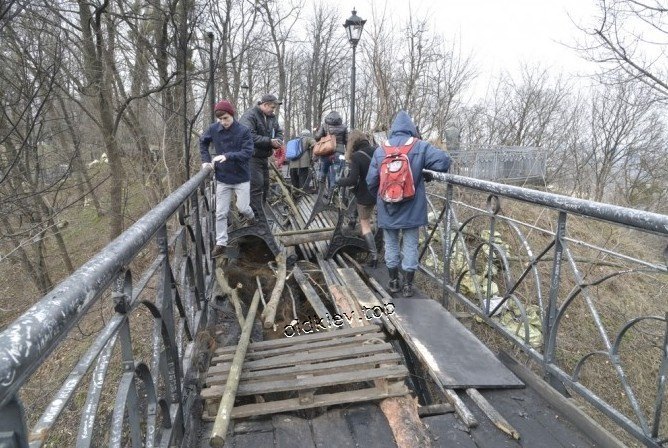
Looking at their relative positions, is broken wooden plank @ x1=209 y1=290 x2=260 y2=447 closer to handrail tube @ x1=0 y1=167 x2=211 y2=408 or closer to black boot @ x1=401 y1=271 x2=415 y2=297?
handrail tube @ x1=0 y1=167 x2=211 y2=408

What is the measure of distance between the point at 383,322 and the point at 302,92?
30830 mm

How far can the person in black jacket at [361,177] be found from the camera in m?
5.01

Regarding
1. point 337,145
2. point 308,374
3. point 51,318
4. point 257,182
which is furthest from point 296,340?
point 337,145

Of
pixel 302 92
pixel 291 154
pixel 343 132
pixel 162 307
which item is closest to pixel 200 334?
pixel 162 307

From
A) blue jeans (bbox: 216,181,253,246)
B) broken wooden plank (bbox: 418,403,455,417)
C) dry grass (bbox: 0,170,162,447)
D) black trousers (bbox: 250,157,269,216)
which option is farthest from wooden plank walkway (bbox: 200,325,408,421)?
black trousers (bbox: 250,157,269,216)

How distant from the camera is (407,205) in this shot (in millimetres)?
3938

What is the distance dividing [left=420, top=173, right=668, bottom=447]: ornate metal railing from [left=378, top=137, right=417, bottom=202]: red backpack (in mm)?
286

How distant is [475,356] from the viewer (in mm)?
2875

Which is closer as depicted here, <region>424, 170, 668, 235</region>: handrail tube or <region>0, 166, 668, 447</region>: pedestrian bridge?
<region>0, 166, 668, 447</region>: pedestrian bridge

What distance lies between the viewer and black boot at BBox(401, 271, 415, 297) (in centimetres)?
399

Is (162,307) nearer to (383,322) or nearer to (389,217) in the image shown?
(383,322)

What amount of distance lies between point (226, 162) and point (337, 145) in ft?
12.1

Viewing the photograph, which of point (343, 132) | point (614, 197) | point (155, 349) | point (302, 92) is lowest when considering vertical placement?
point (614, 197)

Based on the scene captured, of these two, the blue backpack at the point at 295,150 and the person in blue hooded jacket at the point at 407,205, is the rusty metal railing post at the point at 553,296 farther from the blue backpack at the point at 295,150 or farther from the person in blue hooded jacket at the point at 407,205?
the blue backpack at the point at 295,150
